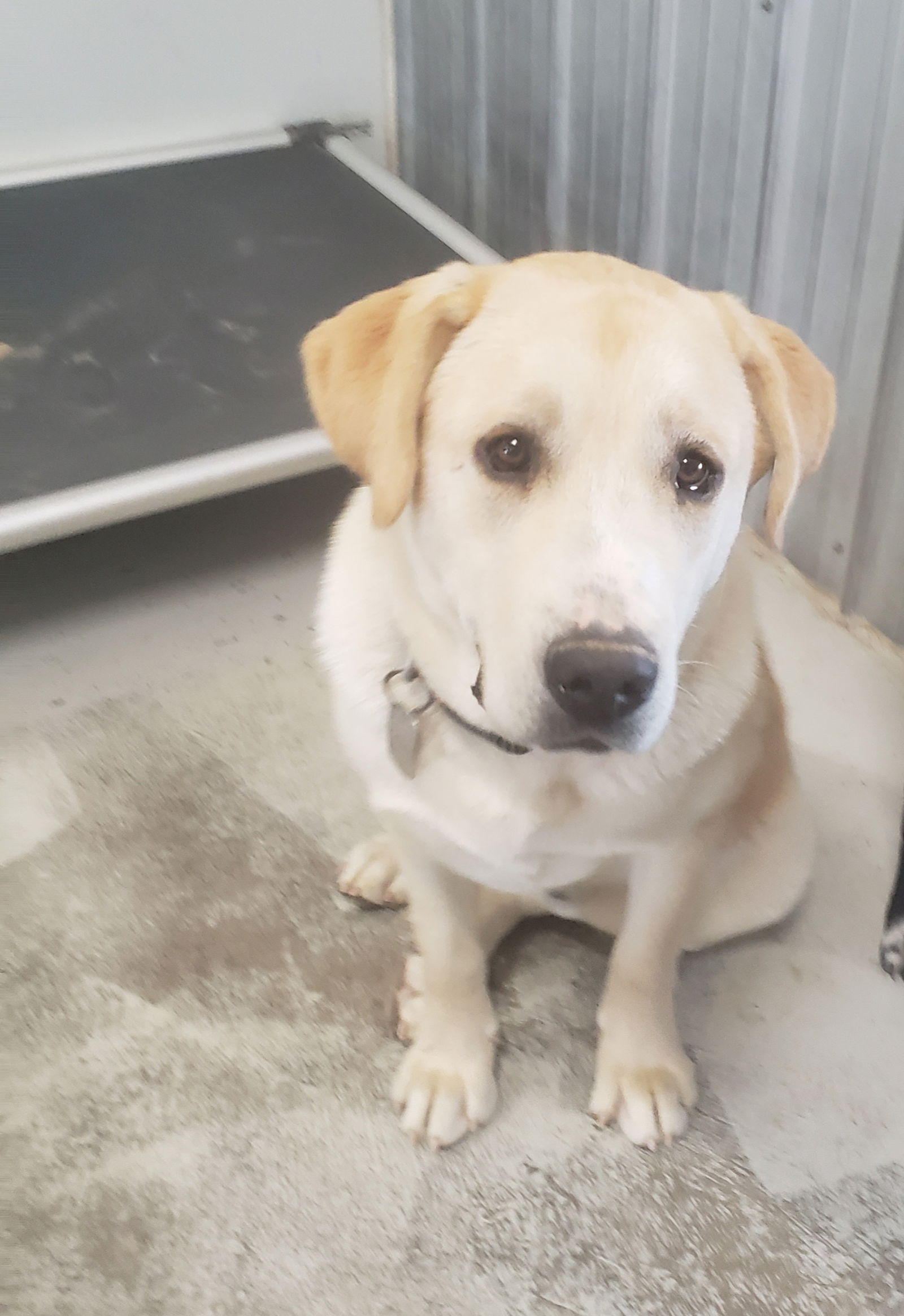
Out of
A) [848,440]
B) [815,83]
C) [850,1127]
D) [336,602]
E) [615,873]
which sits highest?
[815,83]

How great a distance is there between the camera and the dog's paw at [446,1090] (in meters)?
1.24

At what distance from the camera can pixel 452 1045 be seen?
1.27 m

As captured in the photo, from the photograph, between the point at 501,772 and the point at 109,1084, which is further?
the point at 109,1084

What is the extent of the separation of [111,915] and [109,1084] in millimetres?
265

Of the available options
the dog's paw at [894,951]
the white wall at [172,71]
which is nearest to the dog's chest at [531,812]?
the dog's paw at [894,951]

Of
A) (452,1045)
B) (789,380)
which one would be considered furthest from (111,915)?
(789,380)

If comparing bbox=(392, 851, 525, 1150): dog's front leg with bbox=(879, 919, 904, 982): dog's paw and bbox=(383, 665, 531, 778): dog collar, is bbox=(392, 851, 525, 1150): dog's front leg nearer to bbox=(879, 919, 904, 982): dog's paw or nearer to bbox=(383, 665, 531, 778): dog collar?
bbox=(383, 665, 531, 778): dog collar

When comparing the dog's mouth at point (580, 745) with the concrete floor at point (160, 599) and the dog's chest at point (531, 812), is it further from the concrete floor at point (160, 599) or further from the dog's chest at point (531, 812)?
the concrete floor at point (160, 599)

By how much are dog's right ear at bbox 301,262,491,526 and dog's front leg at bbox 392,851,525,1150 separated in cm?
50

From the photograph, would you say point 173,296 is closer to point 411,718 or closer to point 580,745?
point 411,718

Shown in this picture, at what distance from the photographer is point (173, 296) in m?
2.32

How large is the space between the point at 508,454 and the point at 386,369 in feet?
0.46

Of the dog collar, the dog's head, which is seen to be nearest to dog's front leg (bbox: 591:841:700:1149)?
the dog collar

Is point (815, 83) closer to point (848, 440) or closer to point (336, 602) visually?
point (848, 440)
